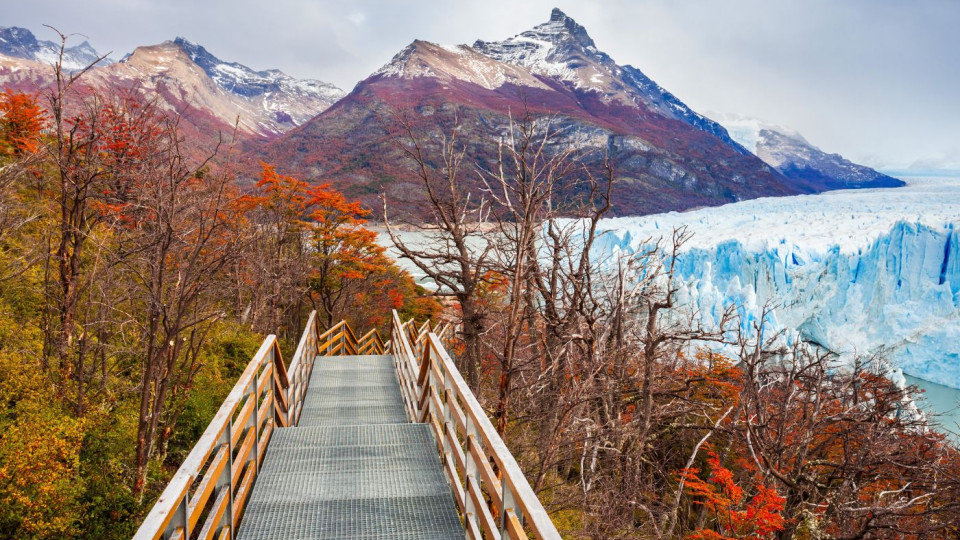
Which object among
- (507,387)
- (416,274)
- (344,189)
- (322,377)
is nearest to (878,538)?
(507,387)

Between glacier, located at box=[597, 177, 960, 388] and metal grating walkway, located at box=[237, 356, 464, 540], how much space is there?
82.4 feet

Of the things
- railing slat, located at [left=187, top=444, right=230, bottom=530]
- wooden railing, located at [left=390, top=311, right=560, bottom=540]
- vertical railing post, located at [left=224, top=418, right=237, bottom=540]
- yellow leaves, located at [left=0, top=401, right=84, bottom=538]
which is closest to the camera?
wooden railing, located at [left=390, top=311, right=560, bottom=540]

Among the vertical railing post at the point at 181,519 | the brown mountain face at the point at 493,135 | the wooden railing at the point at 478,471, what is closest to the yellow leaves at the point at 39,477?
the wooden railing at the point at 478,471

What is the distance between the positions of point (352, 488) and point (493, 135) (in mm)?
99491

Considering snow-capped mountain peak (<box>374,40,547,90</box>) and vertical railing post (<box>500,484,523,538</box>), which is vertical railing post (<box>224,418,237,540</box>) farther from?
snow-capped mountain peak (<box>374,40,547,90</box>)

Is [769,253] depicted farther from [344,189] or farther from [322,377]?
[344,189]

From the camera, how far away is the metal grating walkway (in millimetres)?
2871

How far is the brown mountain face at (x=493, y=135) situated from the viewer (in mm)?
87500

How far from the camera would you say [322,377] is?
7770 millimetres

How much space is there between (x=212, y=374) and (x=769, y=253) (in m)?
33.6

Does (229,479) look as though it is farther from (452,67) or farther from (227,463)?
(452,67)

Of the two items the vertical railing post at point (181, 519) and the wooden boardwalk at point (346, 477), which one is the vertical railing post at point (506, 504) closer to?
the wooden boardwalk at point (346, 477)

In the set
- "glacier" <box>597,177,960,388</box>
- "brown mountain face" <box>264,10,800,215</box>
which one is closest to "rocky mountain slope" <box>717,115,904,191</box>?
"brown mountain face" <box>264,10,800,215</box>

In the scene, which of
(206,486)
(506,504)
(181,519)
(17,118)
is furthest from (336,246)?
(506,504)
